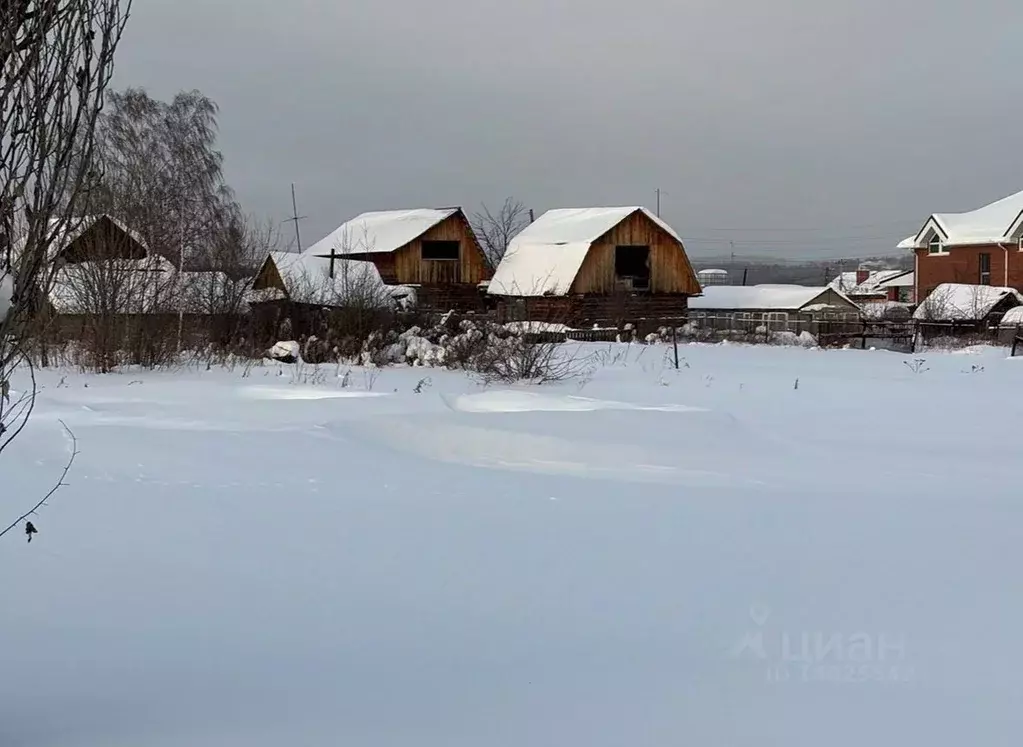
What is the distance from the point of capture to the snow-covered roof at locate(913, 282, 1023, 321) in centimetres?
3231

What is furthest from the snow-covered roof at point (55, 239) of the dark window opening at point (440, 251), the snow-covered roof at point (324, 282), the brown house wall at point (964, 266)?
the brown house wall at point (964, 266)

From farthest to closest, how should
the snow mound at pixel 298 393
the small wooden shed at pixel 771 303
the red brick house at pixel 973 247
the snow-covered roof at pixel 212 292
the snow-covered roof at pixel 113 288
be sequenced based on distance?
the small wooden shed at pixel 771 303, the red brick house at pixel 973 247, the snow-covered roof at pixel 212 292, the snow-covered roof at pixel 113 288, the snow mound at pixel 298 393

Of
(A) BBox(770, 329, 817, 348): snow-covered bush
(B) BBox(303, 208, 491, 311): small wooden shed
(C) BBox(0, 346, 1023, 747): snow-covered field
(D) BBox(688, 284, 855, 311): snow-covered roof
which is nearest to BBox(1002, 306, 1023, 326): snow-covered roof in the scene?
(A) BBox(770, 329, 817, 348): snow-covered bush

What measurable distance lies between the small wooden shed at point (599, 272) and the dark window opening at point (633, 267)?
39mm

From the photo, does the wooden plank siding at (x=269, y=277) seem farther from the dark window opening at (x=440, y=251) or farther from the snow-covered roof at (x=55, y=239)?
the snow-covered roof at (x=55, y=239)

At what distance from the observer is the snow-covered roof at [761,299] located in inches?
1956

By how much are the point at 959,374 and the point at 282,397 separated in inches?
492

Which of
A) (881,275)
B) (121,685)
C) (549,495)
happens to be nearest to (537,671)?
(121,685)

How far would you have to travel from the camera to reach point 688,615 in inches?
172

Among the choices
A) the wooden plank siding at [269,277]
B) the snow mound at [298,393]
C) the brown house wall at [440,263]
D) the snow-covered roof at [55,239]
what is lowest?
the snow mound at [298,393]

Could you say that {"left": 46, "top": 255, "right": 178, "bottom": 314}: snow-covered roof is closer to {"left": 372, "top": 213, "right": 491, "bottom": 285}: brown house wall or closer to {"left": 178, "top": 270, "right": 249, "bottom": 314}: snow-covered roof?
{"left": 178, "top": 270, "right": 249, "bottom": 314}: snow-covered roof

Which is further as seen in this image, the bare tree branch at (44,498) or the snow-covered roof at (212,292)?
the snow-covered roof at (212,292)

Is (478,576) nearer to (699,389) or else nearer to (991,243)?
(699,389)

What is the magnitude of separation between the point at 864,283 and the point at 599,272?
51004 millimetres
